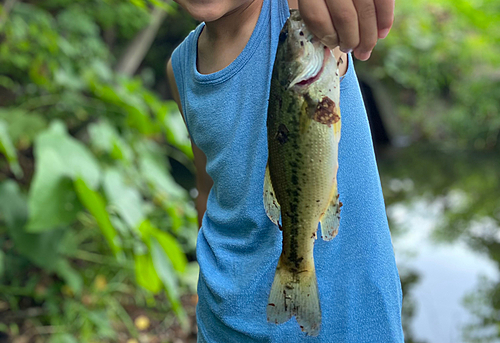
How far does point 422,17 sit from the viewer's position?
9500mm

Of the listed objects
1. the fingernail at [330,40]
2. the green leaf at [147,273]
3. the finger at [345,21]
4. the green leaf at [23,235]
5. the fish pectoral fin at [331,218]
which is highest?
the finger at [345,21]

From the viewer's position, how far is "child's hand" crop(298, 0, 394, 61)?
69 cm

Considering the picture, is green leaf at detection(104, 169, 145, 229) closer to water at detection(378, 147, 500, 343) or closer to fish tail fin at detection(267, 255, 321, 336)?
fish tail fin at detection(267, 255, 321, 336)

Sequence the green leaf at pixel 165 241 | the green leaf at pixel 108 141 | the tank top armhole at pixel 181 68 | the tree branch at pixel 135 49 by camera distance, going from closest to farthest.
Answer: the tank top armhole at pixel 181 68
the green leaf at pixel 165 241
the green leaf at pixel 108 141
the tree branch at pixel 135 49

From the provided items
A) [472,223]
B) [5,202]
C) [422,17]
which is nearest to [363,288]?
[5,202]

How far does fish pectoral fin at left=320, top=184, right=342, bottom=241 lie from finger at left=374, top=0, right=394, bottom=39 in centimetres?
30

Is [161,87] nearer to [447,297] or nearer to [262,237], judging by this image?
[447,297]

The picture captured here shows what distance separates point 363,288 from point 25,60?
318 centimetres

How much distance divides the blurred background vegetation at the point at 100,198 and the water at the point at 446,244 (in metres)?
0.03

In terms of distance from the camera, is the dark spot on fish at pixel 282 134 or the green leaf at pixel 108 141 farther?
the green leaf at pixel 108 141

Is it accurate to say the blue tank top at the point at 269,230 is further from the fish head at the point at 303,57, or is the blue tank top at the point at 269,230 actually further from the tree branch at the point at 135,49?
the tree branch at the point at 135,49

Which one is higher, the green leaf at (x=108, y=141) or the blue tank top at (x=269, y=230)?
the blue tank top at (x=269, y=230)

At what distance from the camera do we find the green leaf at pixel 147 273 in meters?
A: 2.40

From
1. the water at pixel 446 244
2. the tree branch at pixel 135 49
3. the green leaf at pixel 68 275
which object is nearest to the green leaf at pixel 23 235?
the green leaf at pixel 68 275
